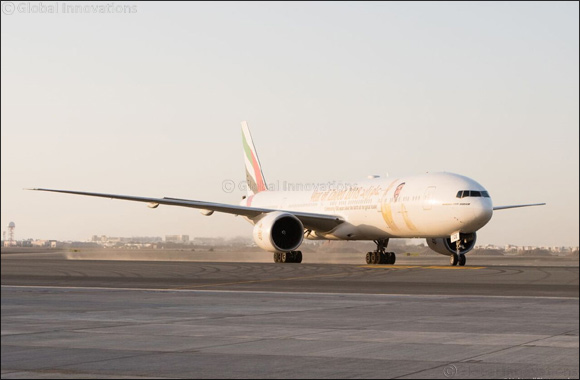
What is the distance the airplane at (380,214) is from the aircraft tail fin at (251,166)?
7895 millimetres

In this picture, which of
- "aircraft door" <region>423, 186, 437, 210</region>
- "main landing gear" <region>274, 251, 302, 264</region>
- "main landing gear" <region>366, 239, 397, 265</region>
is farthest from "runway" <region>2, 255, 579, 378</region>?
"main landing gear" <region>274, 251, 302, 264</region>

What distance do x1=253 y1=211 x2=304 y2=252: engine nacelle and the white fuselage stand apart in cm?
325

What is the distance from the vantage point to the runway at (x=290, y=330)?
9188 millimetres

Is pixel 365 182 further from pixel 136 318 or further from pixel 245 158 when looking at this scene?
pixel 136 318

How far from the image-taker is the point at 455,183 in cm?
3762

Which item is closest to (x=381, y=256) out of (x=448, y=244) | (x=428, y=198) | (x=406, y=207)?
(x=448, y=244)

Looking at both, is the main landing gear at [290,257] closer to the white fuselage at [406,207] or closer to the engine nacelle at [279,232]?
the engine nacelle at [279,232]

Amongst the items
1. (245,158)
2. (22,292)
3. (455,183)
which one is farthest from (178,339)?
(245,158)

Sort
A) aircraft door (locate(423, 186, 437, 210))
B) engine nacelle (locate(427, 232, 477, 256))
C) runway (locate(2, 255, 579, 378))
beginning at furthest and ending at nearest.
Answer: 1. engine nacelle (locate(427, 232, 477, 256))
2. aircraft door (locate(423, 186, 437, 210))
3. runway (locate(2, 255, 579, 378))

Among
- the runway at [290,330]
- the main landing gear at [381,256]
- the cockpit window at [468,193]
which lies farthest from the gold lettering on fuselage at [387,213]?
the runway at [290,330]

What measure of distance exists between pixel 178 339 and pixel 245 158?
49660 millimetres

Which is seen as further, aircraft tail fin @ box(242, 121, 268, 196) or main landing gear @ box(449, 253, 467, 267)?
aircraft tail fin @ box(242, 121, 268, 196)

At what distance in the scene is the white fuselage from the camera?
3694cm

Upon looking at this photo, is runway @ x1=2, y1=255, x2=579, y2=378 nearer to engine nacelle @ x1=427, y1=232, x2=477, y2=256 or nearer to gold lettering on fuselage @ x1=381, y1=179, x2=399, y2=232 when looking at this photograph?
engine nacelle @ x1=427, y1=232, x2=477, y2=256
